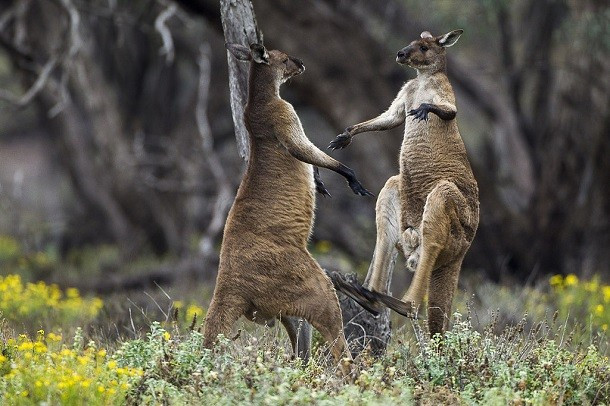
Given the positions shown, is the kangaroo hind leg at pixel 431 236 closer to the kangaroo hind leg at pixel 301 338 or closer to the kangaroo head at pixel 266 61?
the kangaroo hind leg at pixel 301 338

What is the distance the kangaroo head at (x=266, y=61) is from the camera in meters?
6.99

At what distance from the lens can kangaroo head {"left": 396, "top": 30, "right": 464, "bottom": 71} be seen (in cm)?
715

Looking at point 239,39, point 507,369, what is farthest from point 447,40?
point 507,369

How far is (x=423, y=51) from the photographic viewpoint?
7188 mm

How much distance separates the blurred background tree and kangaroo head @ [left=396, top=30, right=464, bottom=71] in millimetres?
5291

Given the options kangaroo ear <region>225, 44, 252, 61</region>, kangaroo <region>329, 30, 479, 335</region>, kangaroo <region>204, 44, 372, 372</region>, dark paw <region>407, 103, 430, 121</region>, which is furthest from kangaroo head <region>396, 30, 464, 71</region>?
kangaroo ear <region>225, 44, 252, 61</region>

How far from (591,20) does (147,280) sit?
713 cm

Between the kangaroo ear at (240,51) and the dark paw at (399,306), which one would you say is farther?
the kangaroo ear at (240,51)

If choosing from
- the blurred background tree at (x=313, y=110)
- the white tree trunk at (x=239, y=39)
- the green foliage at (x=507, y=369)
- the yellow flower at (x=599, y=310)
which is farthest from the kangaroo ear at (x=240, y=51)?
the blurred background tree at (x=313, y=110)

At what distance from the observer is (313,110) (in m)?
17.2

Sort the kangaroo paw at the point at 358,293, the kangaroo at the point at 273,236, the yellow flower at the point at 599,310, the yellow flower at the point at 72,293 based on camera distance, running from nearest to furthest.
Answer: the kangaroo at the point at 273,236 < the kangaroo paw at the point at 358,293 < the yellow flower at the point at 599,310 < the yellow flower at the point at 72,293

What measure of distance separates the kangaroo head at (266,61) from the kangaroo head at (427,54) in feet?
2.36

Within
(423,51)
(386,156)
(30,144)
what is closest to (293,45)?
(386,156)

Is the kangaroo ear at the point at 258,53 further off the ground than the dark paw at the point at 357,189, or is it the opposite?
the kangaroo ear at the point at 258,53
